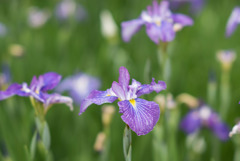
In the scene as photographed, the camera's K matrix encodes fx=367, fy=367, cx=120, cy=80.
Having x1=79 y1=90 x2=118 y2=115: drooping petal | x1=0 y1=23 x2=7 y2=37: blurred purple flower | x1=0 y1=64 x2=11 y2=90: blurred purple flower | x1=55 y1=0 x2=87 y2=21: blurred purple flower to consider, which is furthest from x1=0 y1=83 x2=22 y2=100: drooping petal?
x1=55 y1=0 x2=87 y2=21: blurred purple flower

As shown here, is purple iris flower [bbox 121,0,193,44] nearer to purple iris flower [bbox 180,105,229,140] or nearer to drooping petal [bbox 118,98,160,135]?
drooping petal [bbox 118,98,160,135]

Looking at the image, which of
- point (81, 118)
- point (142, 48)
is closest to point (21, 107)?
point (81, 118)

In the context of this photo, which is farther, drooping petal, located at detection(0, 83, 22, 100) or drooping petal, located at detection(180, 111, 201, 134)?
drooping petal, located at detection(180, 111, 201, 134)

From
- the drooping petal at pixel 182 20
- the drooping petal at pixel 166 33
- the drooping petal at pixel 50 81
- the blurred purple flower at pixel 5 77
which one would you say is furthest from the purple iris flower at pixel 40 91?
the blurred purple flower at pixel 5 77

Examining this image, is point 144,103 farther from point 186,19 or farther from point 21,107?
point 21,107

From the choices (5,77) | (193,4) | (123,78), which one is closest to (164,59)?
(123,78)

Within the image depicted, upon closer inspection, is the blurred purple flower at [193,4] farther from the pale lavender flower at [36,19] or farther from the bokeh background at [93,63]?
the pale lavender flower at [36,19]
